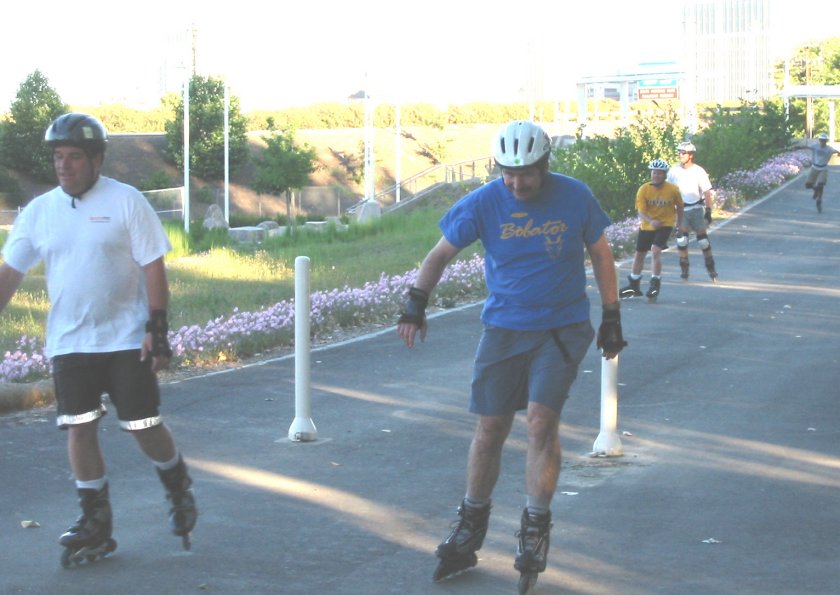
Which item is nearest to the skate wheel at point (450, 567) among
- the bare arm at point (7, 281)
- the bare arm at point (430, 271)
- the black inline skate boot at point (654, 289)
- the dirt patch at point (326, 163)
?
the bare arm at point (430, 271)

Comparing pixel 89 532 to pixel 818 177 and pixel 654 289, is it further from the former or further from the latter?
pixel 818 177

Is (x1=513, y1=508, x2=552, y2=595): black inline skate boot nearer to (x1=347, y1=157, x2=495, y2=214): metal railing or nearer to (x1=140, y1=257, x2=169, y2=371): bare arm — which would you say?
(x1=140, y1=257, x2=169, y2=371): bare arm

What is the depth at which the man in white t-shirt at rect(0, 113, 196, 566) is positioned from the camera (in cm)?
565

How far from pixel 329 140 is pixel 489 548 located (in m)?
89.3

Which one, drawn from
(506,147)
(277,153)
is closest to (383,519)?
(506,147)

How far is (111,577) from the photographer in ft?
18.6

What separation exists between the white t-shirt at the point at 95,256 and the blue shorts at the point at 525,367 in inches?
57.9

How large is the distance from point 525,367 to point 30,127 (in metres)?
68.7

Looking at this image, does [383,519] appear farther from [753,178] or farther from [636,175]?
[753,178]

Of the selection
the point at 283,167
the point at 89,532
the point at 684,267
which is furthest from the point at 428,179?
the point at 89,532

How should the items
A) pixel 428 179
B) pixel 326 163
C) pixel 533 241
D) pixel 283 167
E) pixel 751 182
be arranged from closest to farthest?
pixel 533 241
pixel 751 182
pixel 283 167
pixel 428 179
pixel 326 163

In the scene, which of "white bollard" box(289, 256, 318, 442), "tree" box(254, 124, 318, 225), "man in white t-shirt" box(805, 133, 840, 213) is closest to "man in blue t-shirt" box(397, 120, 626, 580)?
"white bollard" box(289, 256, 318, 442)

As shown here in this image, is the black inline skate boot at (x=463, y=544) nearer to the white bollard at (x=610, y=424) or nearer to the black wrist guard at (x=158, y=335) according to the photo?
the black wrist guard at (x=158, y=335)

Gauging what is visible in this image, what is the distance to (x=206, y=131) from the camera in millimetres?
78062
